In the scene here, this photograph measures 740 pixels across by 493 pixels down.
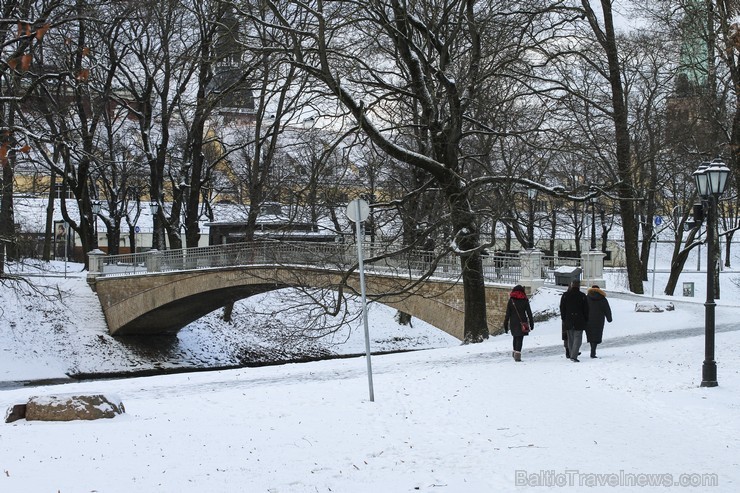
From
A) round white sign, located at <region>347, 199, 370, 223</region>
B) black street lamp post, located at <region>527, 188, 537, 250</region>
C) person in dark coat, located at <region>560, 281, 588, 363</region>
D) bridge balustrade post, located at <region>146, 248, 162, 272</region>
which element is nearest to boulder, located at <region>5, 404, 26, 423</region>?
round white sign, located at <region>347, 199, 370, 223</region>

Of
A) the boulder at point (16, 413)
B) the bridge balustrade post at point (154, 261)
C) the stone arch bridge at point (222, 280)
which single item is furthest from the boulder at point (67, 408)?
the bridge balustrade post at point (154, 261)

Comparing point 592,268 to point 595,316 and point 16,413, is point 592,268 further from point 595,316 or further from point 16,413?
point 16,413

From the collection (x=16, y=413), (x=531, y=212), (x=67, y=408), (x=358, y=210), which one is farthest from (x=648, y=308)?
(x=16, y=413)

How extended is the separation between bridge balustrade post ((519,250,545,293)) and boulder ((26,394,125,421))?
1411cm

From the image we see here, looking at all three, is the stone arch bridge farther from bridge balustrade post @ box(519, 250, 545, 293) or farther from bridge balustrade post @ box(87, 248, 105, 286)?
bridge balustrade post @ box(519, 250, 545, 293)

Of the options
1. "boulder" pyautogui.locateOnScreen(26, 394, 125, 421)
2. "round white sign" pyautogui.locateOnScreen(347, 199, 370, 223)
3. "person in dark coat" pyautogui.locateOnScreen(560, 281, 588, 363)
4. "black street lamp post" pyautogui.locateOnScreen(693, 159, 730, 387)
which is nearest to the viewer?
"boulder" pyautogui.locateOnScreen(26, 394, 125, 421)

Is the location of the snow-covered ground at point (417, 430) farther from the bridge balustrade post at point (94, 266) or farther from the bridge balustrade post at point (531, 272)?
the bridge balustrade post at point (94, 266)

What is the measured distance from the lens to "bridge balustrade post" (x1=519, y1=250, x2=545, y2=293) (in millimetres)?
22109

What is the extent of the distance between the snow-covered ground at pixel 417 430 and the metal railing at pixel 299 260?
539 cm

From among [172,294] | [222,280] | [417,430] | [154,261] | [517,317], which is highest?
[154,261]

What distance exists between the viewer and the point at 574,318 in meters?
14.2

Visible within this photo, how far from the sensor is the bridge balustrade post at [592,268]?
24281mm

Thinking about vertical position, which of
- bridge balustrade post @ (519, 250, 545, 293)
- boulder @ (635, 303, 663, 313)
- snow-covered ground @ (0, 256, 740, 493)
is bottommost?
snow-covered ground @ (0, 256, 740, 493)

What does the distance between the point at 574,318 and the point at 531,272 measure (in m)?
8.09
